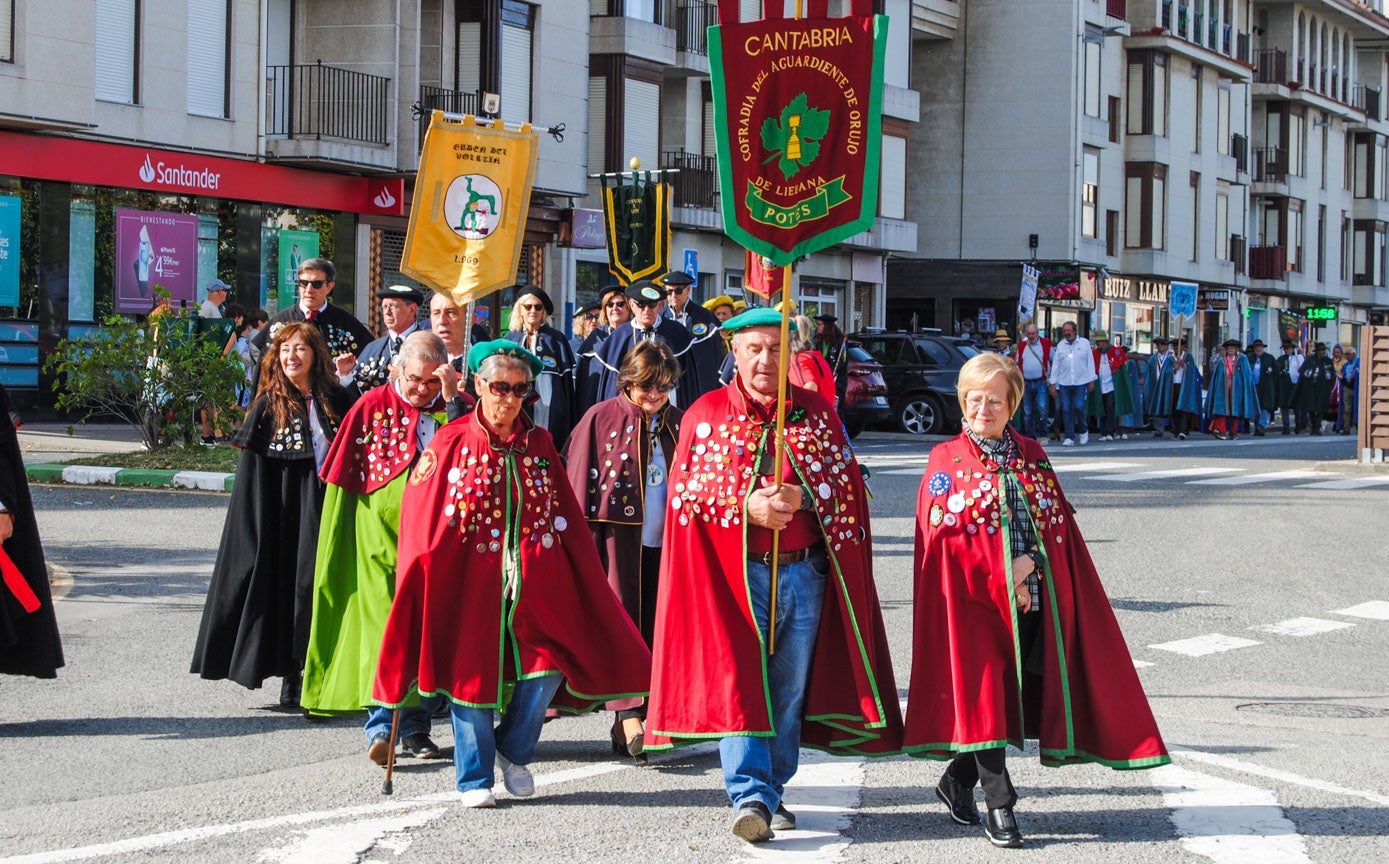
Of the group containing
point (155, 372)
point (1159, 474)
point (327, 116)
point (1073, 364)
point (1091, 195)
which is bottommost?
point (1159, 474)

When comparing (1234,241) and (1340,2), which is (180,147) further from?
(1340,2)

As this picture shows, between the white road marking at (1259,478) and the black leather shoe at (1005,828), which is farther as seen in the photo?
the white road marking at (1259,478)

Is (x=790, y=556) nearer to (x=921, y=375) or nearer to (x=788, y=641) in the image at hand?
(x=788, y=641)

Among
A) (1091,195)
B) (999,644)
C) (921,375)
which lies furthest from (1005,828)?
(1091,195)

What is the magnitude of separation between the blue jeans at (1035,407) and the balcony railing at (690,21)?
12.5 m

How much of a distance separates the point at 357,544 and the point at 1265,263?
59.3 metres

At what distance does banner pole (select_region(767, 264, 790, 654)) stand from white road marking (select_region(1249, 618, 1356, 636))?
5558mm

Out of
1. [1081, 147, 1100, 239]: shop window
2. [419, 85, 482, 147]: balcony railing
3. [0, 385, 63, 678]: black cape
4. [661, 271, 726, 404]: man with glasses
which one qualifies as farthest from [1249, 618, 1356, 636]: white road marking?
[1081, 147, 1100, 239]: shop window

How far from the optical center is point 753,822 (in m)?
5.62

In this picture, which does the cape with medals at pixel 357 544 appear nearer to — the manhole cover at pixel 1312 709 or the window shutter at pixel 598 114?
the manhole cover at pixel 1312 709

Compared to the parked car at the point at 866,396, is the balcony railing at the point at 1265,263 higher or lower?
higher

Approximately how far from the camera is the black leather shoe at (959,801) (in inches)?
235

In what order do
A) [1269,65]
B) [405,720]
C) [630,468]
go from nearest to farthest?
[405,720] < [630,468] < [1269,65]

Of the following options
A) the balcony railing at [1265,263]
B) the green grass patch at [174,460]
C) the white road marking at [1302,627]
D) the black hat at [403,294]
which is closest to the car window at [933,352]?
the green grass patch at [174,460]
